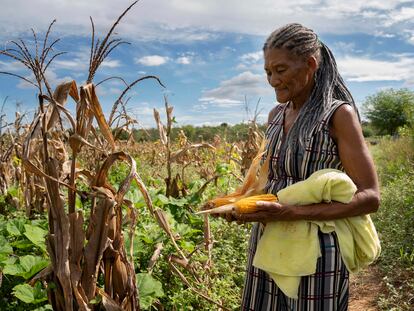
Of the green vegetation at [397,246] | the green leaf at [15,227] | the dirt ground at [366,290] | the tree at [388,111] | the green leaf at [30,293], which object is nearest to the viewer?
the green leaf at [30,293]

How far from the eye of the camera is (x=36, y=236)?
107 inches

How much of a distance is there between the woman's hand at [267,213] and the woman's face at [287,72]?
40cm

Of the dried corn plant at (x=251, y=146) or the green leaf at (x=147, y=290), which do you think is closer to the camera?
the green leaf at (x=147, y=290)

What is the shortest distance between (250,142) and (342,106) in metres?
4.76

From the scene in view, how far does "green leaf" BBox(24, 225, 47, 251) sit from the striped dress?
148cm

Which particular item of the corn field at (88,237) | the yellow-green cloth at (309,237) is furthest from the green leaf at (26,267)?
the yellow-green cloth at (309,237)

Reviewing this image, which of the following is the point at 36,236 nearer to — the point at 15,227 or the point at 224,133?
the point at 15,227

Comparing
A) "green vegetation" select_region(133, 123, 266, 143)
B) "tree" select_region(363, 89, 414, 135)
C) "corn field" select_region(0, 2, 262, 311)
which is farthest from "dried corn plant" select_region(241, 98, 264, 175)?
Result: "tree" select_region(363, 89, 414, 135)

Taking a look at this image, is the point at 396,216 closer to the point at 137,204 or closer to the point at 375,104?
the point at 137,204

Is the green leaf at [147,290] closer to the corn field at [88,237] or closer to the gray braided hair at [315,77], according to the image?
the corn field at [88,237]

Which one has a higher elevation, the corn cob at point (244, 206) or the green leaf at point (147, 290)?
the corn cob at point (244, 206)

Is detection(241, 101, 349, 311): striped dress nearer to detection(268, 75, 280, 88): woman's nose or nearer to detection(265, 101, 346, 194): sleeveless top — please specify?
detection(265, 101, 346, 194): sleeveless top

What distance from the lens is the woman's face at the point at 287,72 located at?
1.64 m

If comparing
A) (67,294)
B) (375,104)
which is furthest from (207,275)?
(375,104)
